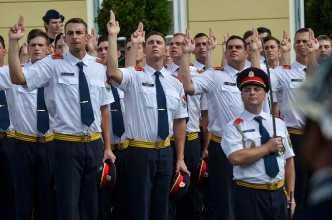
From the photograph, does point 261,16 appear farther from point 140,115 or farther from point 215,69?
point 140,115

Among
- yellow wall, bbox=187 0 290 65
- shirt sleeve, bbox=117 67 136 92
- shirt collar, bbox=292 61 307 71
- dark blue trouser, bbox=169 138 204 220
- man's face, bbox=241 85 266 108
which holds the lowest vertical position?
dark blue trouser, bbox=169 138 204 220

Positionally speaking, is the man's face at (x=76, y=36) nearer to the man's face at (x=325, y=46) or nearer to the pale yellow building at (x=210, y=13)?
the man's face at (x=325, y=46)

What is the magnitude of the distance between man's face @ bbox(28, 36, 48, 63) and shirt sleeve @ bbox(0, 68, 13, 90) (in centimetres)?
26

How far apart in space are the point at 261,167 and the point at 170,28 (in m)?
7.43

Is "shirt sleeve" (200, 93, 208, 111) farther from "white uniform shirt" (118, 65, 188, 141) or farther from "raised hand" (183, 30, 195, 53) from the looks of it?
"white uniform shirt" (118, 65, 188, 141)

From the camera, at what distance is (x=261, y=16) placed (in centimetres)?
1377

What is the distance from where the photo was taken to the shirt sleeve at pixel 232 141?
666 centimetres

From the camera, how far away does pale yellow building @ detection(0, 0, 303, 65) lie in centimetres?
1357

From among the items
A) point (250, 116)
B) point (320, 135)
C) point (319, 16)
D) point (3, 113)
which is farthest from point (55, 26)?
point (320, 135)

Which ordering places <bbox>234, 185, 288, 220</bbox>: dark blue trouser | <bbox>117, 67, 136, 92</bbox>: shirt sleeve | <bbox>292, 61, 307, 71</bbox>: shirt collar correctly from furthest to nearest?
1. <bbox>292, 61, 307, 71</bbox>: shirt collar
2. <bbox>117, 67, 136, 92</bbox>: shirt sleeve
3. <bbox>234, 185, 288, 220</bbox>: dark blue trouser

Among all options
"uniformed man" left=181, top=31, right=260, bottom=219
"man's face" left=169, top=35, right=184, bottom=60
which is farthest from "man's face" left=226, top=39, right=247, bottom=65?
"man's face" left=169, top=35, right=184, bottom=60

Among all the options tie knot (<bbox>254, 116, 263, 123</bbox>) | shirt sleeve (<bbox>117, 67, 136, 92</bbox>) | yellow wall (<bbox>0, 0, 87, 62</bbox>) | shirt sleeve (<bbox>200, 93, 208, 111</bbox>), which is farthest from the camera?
yellow wall (<bbox>0, 0, 87, 62</bbox>)

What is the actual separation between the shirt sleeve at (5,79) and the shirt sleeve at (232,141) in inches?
100

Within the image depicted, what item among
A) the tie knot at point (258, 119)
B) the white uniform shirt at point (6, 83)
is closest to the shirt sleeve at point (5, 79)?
the white uniform shirt at point (6, 83)
